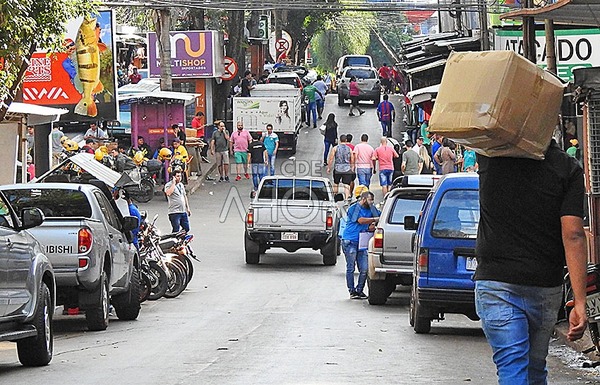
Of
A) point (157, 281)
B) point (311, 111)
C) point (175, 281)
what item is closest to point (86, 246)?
point (157, 281)

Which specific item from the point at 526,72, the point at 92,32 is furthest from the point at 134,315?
the point at 92,32

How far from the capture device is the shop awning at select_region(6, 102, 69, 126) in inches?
852

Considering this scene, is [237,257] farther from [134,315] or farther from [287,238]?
[134,315]

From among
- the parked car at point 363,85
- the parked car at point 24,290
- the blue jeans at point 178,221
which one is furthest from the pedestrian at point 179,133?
the parked car at point 24,290

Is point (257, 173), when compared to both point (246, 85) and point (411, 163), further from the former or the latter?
point (246, 85)

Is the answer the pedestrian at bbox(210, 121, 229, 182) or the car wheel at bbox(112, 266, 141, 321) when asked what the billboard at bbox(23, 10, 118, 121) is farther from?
the car wheel at bbox(112, 266, 141, 321)

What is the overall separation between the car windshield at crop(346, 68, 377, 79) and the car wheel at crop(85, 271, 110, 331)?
45334 millimetres

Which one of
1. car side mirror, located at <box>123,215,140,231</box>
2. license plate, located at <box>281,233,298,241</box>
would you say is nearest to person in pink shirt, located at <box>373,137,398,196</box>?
license plate, located at <box>281,233,298,241</box>

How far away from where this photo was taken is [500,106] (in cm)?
604

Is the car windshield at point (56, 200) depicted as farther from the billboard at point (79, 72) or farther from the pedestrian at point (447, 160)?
the pedestrian at point (447, 160)

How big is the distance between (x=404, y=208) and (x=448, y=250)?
4473 mm

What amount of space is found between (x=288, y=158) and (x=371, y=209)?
24953 millimetres

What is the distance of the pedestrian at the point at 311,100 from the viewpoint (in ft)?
167

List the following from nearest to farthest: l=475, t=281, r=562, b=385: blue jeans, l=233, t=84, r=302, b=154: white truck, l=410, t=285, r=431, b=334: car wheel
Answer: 1. l=475, t=281, r=562, b=385: blue jeans
2. l=410, t=285, r=431, b=334: car wheel
3. l=233, t=84, r=302, b=154: white truck
